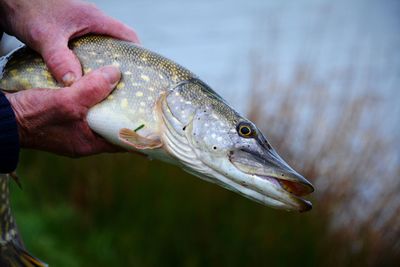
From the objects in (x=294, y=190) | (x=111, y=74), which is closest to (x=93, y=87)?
(x=111, y=74)

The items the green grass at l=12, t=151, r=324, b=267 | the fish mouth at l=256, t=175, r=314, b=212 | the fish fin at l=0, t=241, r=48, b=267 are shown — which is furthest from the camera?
the green grass at l=12, t=151, r=324, b=267

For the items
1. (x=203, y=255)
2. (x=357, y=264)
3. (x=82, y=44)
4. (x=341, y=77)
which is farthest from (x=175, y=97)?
(x=341, y=77)

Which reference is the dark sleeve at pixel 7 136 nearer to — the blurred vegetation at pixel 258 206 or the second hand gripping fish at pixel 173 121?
the second hand gripping fish at pixel 173 121

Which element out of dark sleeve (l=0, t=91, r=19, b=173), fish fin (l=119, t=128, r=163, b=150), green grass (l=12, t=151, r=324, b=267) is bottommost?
green grass (l=12, t=151, r=324, b=267)

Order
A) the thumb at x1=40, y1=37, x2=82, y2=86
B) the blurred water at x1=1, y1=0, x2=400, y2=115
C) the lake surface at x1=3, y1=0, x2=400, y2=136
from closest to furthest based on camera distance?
the thumb at x1=40, y1=37, x2=82, y2=86 < the lake surface at x1=3, y1=0, x2=400, y2=136 < the blurred water at x1=1, y1=0, x2=400, y2=115

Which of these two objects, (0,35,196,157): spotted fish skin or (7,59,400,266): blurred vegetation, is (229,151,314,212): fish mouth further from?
(7,59,400,266): blurred vegetation

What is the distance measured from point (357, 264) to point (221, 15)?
29.3ft

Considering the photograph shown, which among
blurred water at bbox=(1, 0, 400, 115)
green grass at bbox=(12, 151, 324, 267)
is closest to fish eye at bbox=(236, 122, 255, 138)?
green grass at bbox=(12, 151, 324, 267)

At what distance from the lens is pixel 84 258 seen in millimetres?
5238

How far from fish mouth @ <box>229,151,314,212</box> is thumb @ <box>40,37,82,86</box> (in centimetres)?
70

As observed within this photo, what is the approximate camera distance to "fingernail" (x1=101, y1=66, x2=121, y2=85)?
256cm

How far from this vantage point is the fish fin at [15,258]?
8.13ft

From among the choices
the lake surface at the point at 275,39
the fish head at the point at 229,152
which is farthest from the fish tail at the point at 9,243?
the lake surface at the point at 275,39

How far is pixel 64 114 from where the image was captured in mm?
2615
